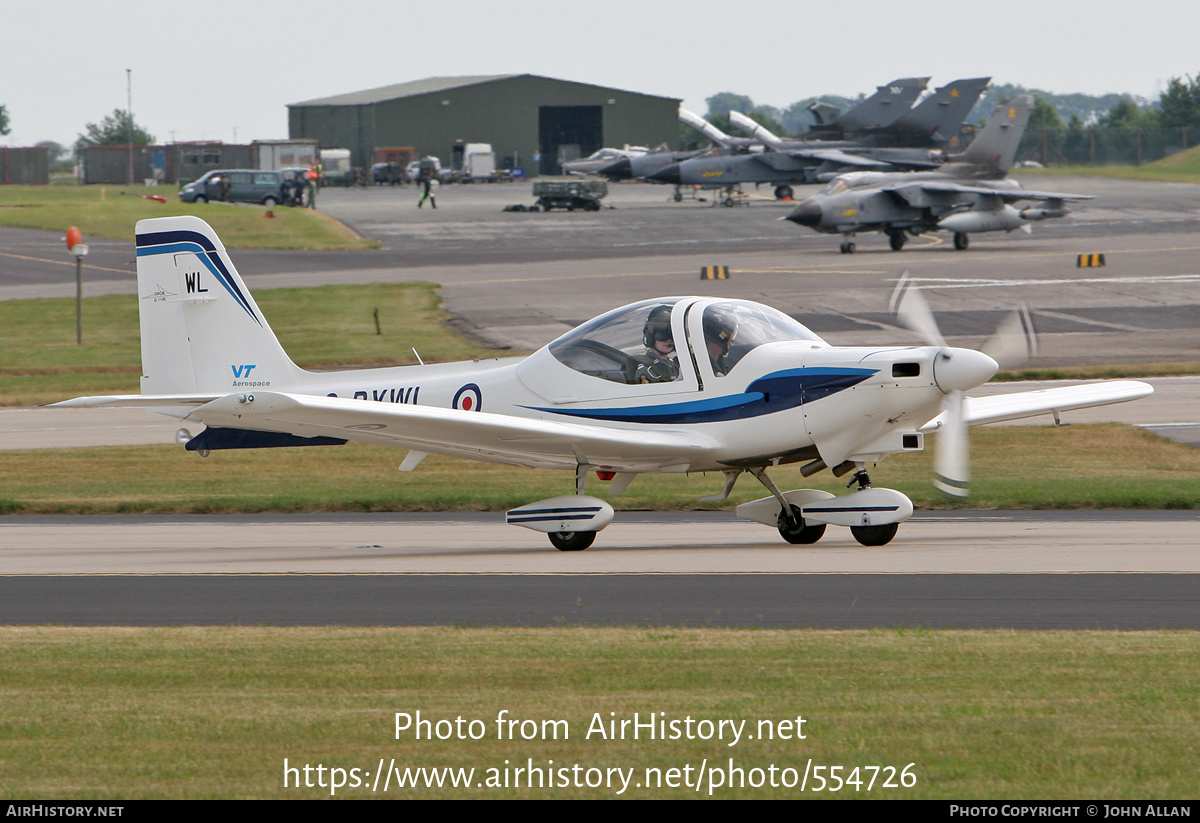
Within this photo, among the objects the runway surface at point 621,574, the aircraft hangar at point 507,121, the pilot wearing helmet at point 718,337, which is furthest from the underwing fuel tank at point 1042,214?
the aircraft hangar at point 507,121

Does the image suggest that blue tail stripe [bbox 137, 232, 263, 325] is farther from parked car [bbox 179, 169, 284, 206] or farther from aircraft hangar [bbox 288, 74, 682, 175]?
aircraft hangar [bbox 288, 74, 682, 175]

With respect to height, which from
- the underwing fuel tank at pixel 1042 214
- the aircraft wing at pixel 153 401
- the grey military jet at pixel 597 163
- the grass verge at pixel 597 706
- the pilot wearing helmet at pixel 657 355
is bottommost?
the grass verge at pixel 597 706

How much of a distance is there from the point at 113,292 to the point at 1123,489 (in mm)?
39067

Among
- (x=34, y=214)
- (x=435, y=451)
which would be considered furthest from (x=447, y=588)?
(x=34, y=214)

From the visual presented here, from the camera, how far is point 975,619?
9461mm

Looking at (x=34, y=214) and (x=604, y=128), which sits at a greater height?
(x=604, y=128)

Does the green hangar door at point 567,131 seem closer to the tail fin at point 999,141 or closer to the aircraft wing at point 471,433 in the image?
the tail fin at point 999,141

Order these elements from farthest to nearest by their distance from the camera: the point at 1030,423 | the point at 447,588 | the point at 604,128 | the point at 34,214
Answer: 1. the point at 604,128
2. the point at 34,214
3. the point at 1030,423
4. the point at 447,588

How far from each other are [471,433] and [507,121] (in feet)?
396

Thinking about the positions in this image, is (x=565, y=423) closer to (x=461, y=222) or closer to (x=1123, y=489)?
(x=1123, y=489)

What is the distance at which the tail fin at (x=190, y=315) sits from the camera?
14219 millimetres

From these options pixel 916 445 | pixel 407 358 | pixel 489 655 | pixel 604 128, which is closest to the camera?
pixel 489 655

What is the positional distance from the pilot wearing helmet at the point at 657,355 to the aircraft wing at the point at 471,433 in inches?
20.9

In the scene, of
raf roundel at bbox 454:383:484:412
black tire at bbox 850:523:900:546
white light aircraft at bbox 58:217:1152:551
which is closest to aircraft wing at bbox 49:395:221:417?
white light aircraft at bbox 58:217:1152:551
